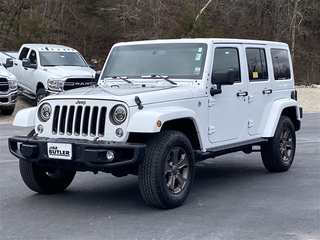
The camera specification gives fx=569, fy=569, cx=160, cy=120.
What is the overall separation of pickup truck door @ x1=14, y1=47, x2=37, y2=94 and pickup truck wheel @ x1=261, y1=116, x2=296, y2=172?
1120 cm

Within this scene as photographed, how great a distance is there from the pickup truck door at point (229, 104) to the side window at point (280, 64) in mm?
1038

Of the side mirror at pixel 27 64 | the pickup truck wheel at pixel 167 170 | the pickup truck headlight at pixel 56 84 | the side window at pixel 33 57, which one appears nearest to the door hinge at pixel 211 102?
the pickup truck wheel at pixel 167 170

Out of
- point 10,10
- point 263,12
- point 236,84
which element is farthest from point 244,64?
point 263,12

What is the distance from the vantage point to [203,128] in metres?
6.87

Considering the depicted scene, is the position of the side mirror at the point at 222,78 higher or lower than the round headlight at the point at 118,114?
higher

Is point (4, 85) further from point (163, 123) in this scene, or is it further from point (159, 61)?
point (163, 123)

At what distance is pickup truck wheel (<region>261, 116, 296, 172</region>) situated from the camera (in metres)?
8.33

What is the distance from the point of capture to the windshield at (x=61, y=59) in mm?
18078

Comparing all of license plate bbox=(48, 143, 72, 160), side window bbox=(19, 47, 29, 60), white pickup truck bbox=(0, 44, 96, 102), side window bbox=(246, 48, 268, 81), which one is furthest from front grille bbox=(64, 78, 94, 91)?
license plate bbox=(48, 143, 72, 160)

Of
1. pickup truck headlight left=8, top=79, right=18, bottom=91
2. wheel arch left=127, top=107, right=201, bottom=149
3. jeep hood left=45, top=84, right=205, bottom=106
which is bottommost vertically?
pickup truck headlight left=8, top=79, right=18, bottom=91

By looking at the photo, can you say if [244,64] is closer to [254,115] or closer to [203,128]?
[254,115]

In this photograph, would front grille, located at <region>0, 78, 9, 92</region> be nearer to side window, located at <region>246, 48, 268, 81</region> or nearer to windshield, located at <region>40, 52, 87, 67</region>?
windshield, located at <region>40, 52, 87, 67</region>

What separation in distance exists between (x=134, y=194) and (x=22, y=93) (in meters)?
13.1

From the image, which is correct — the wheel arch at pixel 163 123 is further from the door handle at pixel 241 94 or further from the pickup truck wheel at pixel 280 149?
the pickup truck wheel at pixel 280 149
